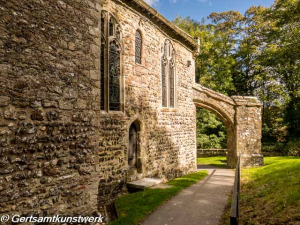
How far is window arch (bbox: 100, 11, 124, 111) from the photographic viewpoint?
723 centimetres

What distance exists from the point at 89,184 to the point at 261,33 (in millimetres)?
25527

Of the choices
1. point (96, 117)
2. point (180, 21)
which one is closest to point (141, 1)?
point (96, 117)

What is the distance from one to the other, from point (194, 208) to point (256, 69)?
2264 cm

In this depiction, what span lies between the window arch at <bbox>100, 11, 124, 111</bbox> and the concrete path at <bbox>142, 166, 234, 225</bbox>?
350 centimetres

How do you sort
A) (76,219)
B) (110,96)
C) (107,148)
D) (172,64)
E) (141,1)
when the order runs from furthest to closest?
(172,64) → (141,1) → (110,96) → (107,148) → (76,219)

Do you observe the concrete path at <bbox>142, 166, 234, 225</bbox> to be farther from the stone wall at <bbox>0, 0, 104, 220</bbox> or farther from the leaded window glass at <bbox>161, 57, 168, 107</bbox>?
the leaded window glass at <bbox>161, 57, 168, 107</bbox>

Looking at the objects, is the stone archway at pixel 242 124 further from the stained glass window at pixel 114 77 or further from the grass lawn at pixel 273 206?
the stained glass window at pixel 114 77

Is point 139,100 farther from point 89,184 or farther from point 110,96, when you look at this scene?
point 89,184

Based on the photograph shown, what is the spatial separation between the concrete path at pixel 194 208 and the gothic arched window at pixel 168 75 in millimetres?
4308

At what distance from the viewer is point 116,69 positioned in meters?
7.80

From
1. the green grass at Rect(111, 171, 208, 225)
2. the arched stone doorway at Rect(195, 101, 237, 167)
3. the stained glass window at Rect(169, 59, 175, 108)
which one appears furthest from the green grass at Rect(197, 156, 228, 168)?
the green grass at Rect(111, 171, 208, 225)

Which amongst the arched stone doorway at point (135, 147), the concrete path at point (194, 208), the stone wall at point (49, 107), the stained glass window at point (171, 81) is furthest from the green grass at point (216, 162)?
the stone wall at point (49, 107)

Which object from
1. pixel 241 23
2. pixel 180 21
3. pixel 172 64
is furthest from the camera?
pixel 180 21

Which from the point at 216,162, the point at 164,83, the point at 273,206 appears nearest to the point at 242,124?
the point at 216,162
